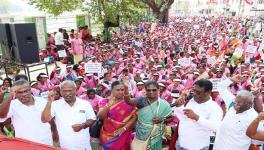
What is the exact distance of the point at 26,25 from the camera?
6.52m

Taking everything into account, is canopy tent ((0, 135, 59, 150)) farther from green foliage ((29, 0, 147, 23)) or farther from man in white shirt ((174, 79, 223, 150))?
green foliage ((29, 0, 147, 23))

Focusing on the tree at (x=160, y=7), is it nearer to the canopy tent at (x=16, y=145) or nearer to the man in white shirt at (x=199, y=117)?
the man in white shirt at (x=199, y=117)

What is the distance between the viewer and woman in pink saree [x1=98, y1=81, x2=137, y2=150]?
3.54 m

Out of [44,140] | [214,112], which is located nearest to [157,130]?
[214,112]

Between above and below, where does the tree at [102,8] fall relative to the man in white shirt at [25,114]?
above

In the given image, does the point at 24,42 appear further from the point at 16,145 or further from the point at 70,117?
the point at 16,145

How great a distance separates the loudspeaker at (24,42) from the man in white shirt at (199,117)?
4311mm

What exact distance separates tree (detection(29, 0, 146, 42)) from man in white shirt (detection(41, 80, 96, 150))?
14.3 metres

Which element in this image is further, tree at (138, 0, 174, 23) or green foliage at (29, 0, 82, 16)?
tree at (138, 0, 174, 23)

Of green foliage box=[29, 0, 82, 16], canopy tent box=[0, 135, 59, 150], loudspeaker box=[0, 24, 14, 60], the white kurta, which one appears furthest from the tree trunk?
canopy tent box=[0, 135, 59, 150]

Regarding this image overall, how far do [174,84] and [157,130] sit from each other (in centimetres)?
335

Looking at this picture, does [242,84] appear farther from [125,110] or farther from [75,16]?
[75,16]

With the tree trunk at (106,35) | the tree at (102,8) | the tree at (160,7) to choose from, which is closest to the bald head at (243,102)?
the tree at (102,8)

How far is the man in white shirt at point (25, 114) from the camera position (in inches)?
128
